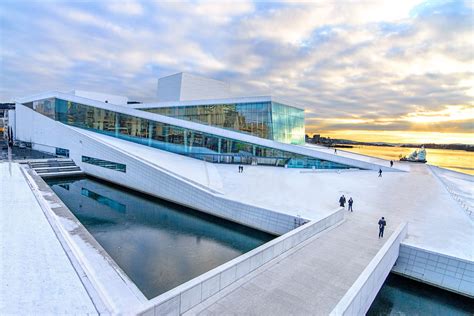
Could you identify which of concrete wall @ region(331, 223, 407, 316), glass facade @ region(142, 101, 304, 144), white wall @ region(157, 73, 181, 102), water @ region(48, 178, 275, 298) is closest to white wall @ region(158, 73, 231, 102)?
white wall @ region(157, 73, 181, 102)

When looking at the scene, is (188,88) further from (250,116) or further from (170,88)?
(250,116)

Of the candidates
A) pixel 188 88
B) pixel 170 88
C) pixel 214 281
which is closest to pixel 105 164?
pixel 188 88

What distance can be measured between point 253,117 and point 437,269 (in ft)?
77.9

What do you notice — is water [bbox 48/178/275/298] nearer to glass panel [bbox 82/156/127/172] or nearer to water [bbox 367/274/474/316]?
glass panel [bbox 82/156/127/172]

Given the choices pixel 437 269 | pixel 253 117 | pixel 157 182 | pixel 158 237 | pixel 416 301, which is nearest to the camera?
pixel 416 301

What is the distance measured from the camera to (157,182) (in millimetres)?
18562

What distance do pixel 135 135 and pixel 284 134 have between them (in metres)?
18.2

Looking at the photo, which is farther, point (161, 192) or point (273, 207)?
point (161, 192)

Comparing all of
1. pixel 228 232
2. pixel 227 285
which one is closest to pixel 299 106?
pixel 228 232

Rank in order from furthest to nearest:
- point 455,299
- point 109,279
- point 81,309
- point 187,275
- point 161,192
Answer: point 161,192, point 187,275, point 455,299, point 109,279, point 81,309

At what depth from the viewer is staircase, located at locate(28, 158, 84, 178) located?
24250 millimetres

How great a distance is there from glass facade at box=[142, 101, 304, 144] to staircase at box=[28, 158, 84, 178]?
13.6 m

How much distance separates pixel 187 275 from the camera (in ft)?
30.6

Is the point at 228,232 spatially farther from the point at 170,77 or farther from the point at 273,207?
the point at 170,77
